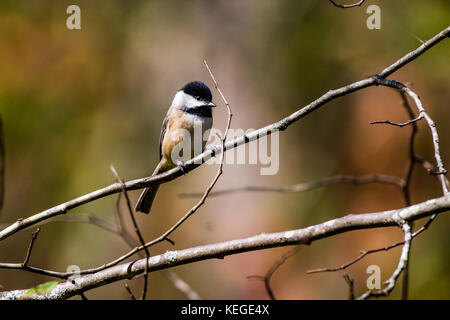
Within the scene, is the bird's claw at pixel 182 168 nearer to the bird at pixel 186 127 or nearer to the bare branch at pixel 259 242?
the bird at pixel 186 127

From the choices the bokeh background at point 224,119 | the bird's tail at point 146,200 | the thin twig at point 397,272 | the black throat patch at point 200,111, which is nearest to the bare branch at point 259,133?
the thin twig at point 397,272

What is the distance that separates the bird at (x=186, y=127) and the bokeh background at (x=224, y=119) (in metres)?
1.95

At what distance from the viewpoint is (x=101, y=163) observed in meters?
8.84

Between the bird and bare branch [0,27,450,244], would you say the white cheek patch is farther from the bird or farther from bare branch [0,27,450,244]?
bare branch [0,27,450,244]

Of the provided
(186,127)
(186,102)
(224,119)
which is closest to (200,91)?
(186,102)

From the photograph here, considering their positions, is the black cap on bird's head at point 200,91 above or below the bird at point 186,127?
above

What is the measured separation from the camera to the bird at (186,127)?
182 inches

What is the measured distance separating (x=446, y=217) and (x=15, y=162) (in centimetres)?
753

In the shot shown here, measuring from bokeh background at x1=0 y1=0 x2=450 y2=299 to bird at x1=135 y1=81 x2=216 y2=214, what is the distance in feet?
6.39

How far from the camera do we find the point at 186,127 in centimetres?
464

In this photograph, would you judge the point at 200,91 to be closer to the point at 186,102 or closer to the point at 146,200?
the point at 186,102

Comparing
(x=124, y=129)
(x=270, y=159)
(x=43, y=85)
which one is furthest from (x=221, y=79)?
(x=43, y=85)

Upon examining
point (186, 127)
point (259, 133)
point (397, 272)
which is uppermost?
point (186, 127)

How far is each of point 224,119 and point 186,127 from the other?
276 cm
